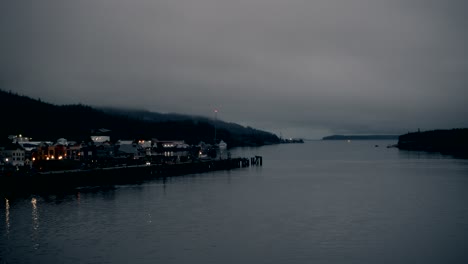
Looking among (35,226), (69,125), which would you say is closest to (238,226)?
(35,226)

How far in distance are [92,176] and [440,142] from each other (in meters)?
133

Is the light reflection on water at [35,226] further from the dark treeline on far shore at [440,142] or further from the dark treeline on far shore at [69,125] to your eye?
the dark treeline on far shore at [440,142]


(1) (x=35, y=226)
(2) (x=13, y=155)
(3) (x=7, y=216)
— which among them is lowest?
(1) (x=35, y=226)

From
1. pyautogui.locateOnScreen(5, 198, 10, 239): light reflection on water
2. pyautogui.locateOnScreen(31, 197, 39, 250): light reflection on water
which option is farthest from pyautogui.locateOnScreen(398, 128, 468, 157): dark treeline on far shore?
pyautogui.locateOnScreen(5, 198, 10, 239): light reflection on water

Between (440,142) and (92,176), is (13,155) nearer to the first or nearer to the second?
(92,176)

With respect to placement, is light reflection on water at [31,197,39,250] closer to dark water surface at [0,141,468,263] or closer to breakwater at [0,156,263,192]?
dark water surface at [0,141,468,263]

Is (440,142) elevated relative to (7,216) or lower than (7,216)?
elevated

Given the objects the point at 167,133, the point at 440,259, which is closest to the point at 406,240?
the point at 440,259

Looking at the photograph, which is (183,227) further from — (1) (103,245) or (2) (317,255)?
(2) (317,255)

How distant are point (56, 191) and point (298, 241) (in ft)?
90.2

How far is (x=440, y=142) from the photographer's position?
15450 cm

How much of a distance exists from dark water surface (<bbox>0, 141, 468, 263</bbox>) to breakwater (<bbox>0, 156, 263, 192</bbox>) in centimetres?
463

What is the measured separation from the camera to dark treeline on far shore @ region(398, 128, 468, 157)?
14220 centimetres

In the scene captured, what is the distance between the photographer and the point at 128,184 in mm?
50469
